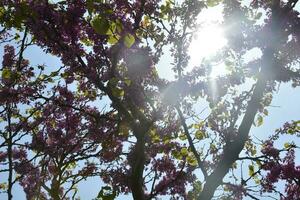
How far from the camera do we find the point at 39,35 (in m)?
7.74

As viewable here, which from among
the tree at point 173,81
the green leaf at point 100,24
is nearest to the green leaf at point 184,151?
the tree at point 173,81

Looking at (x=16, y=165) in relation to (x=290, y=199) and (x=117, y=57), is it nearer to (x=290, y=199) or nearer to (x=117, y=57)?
(x=117, y=57)

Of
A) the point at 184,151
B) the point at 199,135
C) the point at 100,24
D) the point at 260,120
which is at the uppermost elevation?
the point at 260,120

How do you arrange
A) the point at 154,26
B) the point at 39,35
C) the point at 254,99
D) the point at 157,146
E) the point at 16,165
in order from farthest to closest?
the point at 16,165 → the point at 157,146 → the point at 154,26 → the point at 254,99 → the point at 39,35

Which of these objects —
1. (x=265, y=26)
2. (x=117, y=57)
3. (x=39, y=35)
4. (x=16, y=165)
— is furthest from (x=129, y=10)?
(x=16, y=165)

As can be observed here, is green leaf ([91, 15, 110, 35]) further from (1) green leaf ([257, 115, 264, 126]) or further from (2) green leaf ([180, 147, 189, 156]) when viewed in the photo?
(1) green leaf ([257, 115, 264, 126])

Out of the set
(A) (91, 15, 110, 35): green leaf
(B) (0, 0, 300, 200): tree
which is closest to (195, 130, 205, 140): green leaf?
(B) (0, 0, 300, 200): tree

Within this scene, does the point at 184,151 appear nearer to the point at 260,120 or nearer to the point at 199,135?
the point at 199,135

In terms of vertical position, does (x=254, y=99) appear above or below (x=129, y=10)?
below

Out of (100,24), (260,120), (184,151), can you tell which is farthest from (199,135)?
(100,24)

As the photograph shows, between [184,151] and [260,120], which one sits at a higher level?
[260,120]

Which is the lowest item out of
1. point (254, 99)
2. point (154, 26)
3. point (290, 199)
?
point (290, 199)

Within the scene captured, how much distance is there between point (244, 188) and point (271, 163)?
35.5 inches

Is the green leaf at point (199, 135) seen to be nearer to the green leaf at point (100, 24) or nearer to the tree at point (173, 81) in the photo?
the tree at point (173, 81)
